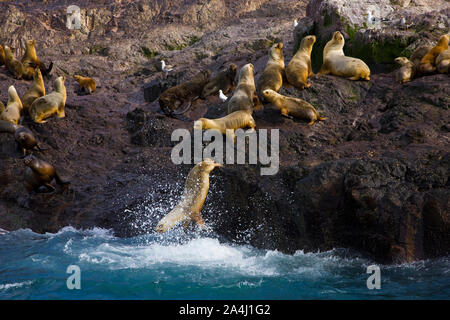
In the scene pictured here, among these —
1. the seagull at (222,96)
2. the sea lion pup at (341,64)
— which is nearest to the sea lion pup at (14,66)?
the seagull at (222,96)

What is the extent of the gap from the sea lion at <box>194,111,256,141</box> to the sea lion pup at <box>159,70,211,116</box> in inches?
86.2

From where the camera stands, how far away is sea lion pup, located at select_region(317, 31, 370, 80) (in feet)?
29.7

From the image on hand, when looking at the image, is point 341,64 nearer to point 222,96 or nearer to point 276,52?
point 276,52

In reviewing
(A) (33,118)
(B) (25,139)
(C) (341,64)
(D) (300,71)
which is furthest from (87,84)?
(C) (341,64)

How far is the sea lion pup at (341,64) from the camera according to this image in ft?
29.7

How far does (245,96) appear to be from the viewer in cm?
836

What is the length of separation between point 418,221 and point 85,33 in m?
15.0

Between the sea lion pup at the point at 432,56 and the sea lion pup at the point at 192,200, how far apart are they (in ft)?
15.0

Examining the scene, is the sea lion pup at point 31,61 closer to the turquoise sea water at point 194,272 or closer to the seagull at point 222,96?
the seagull at point 222,96

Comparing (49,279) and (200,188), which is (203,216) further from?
(49,279)

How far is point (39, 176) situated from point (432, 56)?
23.1ft

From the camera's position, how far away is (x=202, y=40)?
1555cm

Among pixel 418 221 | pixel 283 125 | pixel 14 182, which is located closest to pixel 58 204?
pixel 14 182

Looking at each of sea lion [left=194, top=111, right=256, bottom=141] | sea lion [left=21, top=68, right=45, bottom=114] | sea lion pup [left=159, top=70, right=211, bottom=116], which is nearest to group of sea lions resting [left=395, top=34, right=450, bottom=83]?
sea lion [left=194, top=111, right=256, bottom=141]
